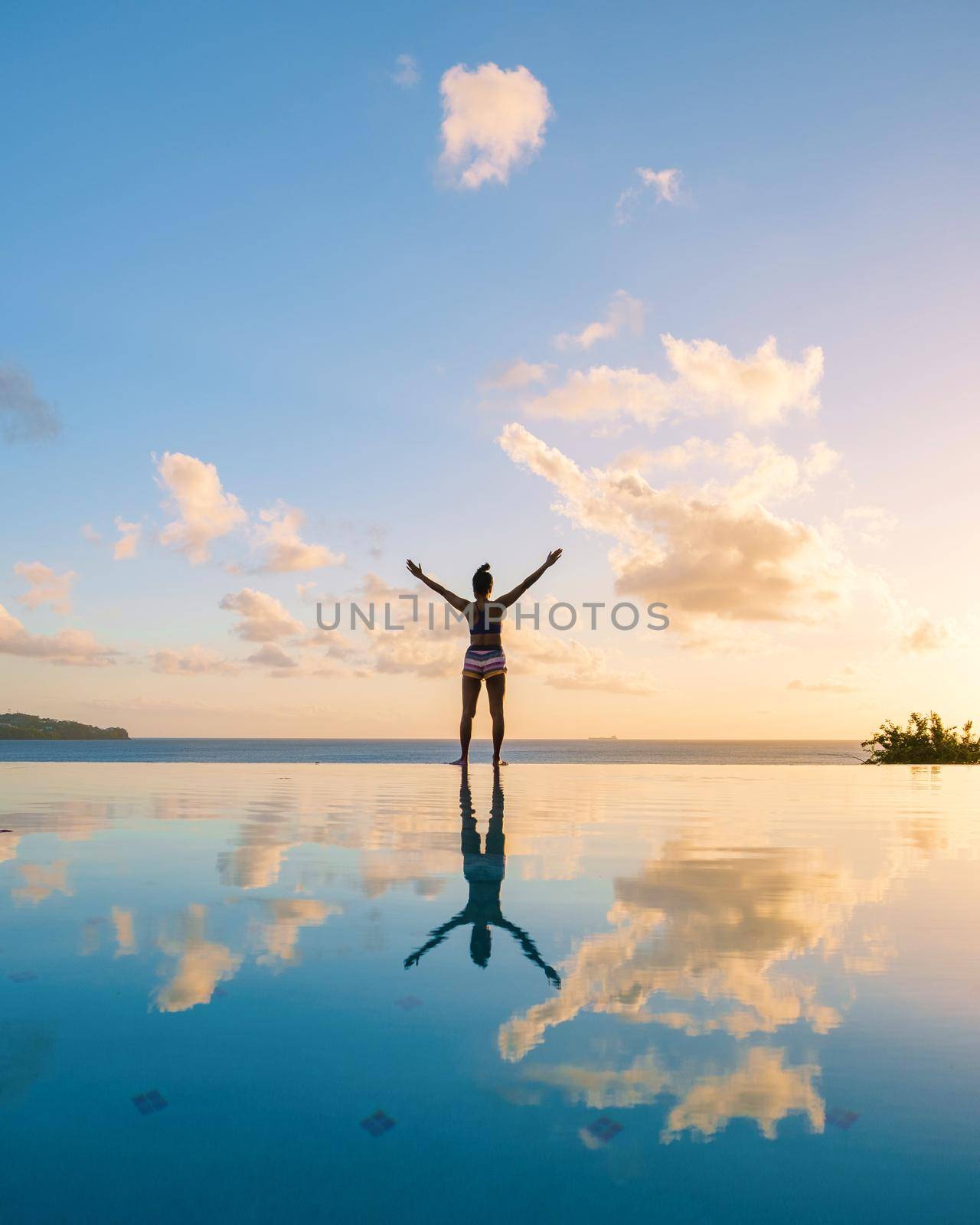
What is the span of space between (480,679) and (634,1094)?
11347 mm

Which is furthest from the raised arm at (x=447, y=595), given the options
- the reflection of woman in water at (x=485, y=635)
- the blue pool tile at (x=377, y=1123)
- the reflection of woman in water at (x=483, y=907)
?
the blue pool tile at (x=377, y=1123)

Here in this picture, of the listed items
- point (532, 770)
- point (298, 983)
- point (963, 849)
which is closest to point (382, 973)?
point (298, 983)

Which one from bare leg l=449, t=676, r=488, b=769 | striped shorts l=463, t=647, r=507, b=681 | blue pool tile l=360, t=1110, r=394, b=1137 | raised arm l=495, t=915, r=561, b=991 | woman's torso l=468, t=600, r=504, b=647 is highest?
woman's torso l=468, t=600, r=504, b=647

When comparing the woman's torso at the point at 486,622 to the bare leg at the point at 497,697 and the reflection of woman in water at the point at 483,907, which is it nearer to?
the bare leg at the point at 497,697

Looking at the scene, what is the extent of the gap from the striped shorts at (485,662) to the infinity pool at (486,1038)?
25.1 feet

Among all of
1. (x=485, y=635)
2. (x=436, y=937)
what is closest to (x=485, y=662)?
(x=485, y=635)

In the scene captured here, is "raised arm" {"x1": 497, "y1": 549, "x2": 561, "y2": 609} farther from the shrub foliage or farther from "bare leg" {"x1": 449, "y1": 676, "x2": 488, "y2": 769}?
the shrub foliage

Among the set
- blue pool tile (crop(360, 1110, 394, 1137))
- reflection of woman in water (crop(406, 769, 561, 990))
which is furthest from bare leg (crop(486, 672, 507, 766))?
blue pool tile (crop(360, 1110, 394, 1137))

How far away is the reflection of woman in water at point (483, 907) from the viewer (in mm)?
3369

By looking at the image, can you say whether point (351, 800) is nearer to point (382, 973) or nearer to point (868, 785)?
point (382, 973)

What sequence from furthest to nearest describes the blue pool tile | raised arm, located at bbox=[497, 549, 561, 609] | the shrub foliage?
the shrub foliage
raised arm, located at bbox=[497, 549, 561, 609]
the blue pool tile

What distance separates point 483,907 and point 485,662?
913 centimetres

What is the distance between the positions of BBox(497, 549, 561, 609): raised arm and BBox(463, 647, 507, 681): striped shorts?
2.40 feet

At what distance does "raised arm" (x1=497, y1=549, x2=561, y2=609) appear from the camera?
12750 mm
